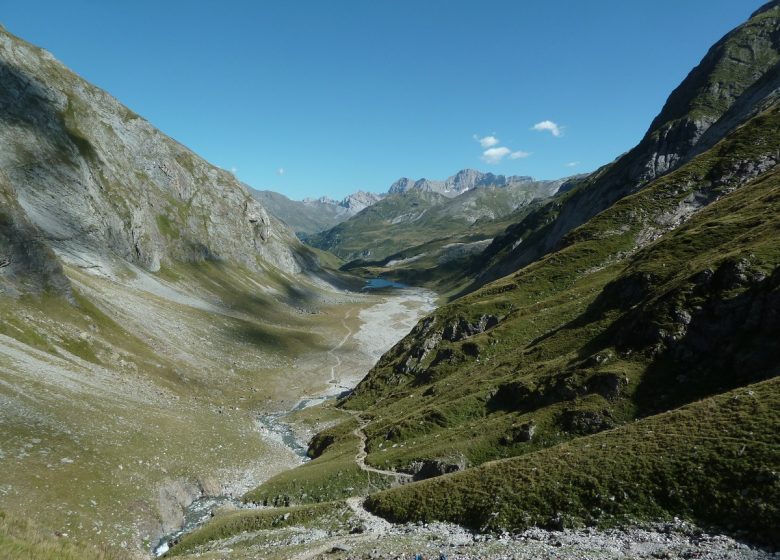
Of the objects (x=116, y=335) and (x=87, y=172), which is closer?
(x=116, y=335)

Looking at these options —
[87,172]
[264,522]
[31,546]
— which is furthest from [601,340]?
[87,172]

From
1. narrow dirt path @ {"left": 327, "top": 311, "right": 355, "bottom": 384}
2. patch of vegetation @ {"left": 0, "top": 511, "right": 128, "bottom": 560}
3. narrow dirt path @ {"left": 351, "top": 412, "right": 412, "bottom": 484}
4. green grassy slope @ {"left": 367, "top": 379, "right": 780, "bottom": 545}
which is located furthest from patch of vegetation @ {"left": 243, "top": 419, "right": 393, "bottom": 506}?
narrow dirt path @ {"left": 327, "top": 311, "right": 355, "bottom": 384}

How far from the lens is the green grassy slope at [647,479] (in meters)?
20.2

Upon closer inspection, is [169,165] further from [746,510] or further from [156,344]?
[746,510]

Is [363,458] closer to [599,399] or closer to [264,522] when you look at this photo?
[264,522]

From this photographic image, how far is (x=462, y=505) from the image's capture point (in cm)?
2788

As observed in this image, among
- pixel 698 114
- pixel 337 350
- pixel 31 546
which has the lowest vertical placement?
pixel 337 350

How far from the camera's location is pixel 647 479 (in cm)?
2330

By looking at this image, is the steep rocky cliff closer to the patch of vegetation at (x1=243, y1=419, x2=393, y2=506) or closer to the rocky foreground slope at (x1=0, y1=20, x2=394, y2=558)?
the rocky foreground slope at (x1=0, y1=20, x2=394, y2=558)

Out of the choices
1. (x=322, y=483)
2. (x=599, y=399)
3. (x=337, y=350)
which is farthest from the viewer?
(x=337, y=350)

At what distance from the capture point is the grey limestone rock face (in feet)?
365

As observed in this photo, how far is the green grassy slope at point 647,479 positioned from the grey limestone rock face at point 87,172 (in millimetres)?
80474

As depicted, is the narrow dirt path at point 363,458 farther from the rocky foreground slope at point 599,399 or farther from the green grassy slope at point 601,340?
the green grassy slope at point 601,340

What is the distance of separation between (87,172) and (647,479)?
153m
